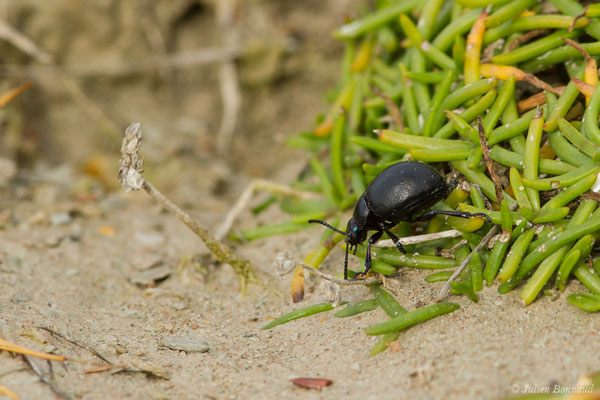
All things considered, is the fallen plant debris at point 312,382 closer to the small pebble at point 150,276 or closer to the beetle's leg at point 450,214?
the beetle's leg at point 450,214

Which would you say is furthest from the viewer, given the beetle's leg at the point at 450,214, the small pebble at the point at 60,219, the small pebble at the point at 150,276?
the small pebble at the point at 60,219

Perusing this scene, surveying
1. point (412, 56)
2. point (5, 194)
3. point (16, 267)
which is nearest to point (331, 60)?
point (412, 56)

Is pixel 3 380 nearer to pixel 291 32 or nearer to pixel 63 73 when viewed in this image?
pixel 63 73

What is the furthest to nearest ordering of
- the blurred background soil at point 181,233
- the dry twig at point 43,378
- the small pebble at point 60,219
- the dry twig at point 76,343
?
the small pebble at point 60,219 < the dry twig at point 76,343 < the blurred background soil at point 181,233 < the dry twig at point 43,378

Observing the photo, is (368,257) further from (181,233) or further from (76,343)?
(181,233)

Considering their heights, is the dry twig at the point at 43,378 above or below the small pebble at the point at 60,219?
below

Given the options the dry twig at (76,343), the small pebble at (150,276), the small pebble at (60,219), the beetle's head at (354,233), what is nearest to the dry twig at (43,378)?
the dry twig at (76,343)
